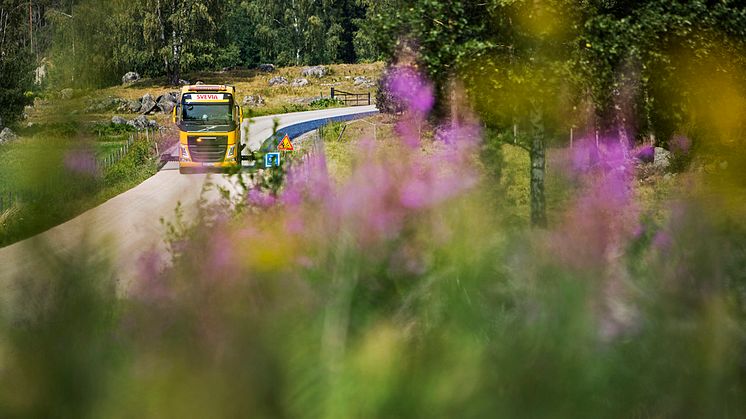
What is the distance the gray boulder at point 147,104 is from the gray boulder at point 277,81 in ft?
58.6

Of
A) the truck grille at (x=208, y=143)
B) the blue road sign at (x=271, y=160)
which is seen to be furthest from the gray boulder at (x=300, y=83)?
the blue road sign at (x=271, y=160)

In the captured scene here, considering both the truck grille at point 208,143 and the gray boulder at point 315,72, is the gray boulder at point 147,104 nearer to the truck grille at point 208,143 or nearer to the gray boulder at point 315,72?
the gray boulder at point 315,72

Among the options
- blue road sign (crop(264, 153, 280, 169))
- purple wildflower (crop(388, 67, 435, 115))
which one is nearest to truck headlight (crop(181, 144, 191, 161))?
purple wildflower (crop(388, 67, 435, 115))

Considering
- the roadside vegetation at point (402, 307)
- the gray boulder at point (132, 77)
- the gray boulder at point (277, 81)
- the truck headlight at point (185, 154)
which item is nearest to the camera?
the roadside vegetation at point (402, 307)

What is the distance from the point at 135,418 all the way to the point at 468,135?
2.60 metres

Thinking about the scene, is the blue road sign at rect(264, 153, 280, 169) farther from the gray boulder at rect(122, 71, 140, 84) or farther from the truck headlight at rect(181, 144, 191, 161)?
the gray boulder at rect(122, 71, 140, 84)

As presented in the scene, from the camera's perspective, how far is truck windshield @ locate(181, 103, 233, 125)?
26359 mm

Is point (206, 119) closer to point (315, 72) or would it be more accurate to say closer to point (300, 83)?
point (300, 83)

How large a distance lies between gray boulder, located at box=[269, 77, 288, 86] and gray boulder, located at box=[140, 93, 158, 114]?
17.9 m

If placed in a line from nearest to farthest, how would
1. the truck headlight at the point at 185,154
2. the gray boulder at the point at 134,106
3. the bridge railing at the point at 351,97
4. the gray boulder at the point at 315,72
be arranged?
the truck headlight at the point at 185,154 < the gray boulder at the point at 134,106 < the bridge railing at the point at 351,97 < the gray boulder at the point at 315,72

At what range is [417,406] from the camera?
2281 mm

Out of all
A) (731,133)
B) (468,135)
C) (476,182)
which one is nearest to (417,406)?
(476,182)

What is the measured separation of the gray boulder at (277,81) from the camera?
77.1 metres

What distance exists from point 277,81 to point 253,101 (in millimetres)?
13578
